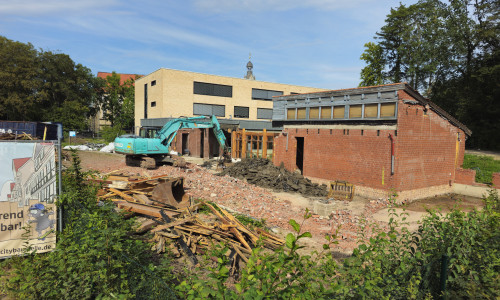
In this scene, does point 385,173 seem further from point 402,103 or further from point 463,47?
point 463,47

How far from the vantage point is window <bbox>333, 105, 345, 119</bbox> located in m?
17.0

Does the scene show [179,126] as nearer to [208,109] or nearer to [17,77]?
[208,109]

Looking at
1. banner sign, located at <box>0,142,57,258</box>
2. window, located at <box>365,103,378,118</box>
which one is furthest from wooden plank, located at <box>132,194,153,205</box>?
window, located at <box>365,103,378,118</box>

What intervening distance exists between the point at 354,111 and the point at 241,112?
25.8 meters

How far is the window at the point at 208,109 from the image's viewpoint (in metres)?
37.3

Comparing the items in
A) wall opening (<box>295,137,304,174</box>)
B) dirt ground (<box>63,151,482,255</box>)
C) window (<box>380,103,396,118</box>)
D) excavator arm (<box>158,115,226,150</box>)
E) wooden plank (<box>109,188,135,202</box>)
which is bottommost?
dirt ground (<box>63,151,482,255</box>)

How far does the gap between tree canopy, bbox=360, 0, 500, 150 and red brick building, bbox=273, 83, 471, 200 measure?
19.3 metres

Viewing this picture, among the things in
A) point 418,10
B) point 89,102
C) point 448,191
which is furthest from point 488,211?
point 89,102

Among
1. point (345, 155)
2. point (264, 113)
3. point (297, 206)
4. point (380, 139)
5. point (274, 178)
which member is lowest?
point (297, 206)

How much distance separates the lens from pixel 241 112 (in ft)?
135

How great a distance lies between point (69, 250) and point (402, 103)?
49.0 feet

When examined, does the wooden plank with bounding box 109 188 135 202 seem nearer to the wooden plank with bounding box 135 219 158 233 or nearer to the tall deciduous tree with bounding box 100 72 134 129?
the wooden plank with bounding box 135 219 158 233

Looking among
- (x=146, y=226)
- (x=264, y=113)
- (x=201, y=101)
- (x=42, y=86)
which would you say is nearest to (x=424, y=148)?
(x=146, y=226)

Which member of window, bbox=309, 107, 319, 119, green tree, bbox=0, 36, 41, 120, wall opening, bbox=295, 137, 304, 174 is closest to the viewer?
window, bbox=309, 107, 319, 119
